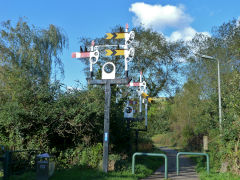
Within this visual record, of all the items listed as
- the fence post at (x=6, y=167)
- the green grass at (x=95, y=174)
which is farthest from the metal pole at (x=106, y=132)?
the fence post at (x=6, y=167)

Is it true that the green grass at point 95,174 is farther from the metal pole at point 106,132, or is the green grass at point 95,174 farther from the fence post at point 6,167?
the metal pole at point 106,132

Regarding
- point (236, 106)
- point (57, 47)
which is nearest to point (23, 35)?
point (57, 47)

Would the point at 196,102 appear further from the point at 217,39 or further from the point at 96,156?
the point at 96,156

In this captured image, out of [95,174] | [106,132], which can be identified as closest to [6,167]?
[95,174]

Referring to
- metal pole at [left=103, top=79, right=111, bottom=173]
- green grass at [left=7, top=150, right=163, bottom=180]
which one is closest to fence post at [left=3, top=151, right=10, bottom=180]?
Answer: green grass at [left=7, top=150, right=163, bottom=180]

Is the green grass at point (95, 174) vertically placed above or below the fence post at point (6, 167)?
below

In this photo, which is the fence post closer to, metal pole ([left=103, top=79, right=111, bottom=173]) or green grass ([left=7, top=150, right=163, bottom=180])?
green grass ([left=7, top=150, right=163, bottom=180])

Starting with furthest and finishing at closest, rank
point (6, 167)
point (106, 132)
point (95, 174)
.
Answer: point (106, 132)
point (95, 174)
point (6, 167)

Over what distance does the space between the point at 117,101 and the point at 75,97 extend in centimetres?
422

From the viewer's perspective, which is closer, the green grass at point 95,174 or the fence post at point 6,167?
the fence post at point 6,167

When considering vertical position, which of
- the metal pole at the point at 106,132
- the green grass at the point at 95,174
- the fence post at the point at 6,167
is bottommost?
the green grass at the point at 95,174

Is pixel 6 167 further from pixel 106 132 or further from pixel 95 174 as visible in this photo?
pixel 106 132

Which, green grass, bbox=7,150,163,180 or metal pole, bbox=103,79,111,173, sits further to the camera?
metal pole, bbox=103,79,111,173

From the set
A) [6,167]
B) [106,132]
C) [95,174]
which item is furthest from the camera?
[106,132]
